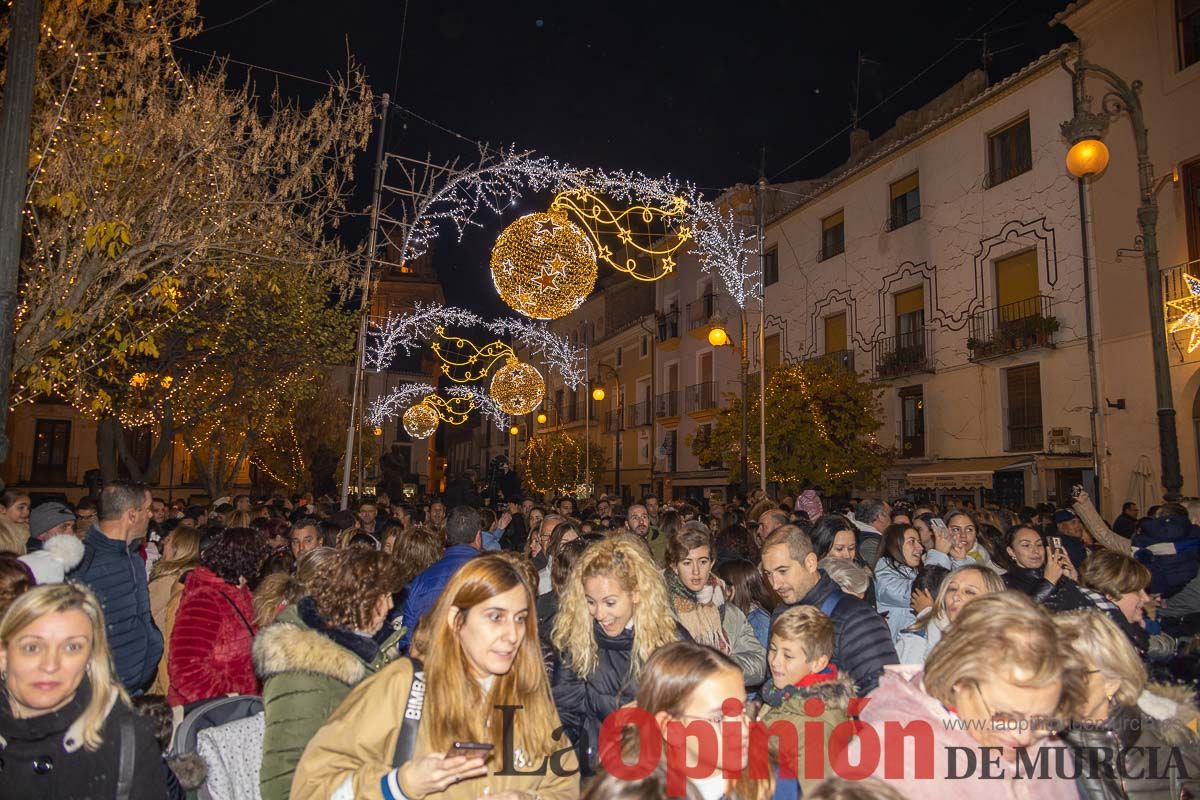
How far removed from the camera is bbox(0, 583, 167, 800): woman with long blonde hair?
7.33 ft

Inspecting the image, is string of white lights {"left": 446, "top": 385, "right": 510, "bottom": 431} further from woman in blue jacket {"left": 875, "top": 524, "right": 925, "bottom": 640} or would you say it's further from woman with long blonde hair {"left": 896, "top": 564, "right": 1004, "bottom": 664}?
woman with long blonde hair {"left": 896, "top": 564, "right": 1004, "bottom": 664}

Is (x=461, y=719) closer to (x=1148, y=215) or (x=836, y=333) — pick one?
(x=1148, y=215)

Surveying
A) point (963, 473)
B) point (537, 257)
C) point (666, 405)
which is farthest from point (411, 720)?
point (666, 405)

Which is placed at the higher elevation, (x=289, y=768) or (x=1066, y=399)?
(x=1066, y=399)

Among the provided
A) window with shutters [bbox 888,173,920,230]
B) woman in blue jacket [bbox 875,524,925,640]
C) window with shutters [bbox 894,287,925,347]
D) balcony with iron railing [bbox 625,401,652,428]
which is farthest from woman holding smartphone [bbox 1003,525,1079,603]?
balcony with iron railing [bbox 625,401,652,428]

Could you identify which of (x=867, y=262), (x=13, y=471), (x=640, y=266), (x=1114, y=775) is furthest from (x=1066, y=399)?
(x=13, y=471)

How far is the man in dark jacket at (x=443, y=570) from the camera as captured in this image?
188 inches

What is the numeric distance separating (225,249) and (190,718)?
19.8ft

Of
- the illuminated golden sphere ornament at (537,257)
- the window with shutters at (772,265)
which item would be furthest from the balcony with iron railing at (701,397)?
the illuminated golden sphere ornament at (537,257)

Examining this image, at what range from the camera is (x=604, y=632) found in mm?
3271

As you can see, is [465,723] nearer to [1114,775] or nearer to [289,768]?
[289,768]

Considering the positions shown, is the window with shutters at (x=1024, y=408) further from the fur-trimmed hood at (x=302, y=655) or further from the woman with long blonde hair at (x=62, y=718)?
the woman with long blonde hair at (x=62, y=718)

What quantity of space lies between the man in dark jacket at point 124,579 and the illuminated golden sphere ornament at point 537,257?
235 inches

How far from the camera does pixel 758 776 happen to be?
212cm
